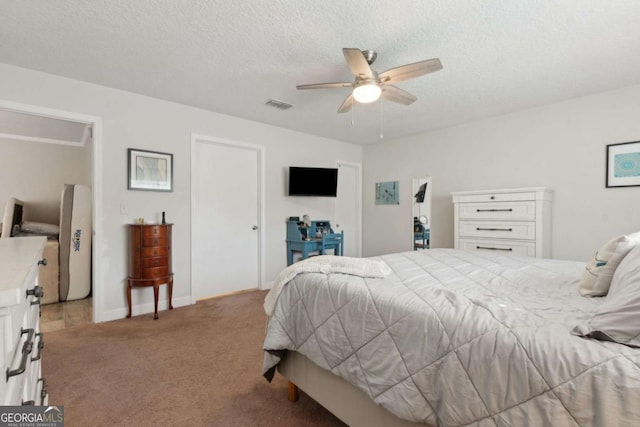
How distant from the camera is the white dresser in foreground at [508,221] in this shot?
3168 mm

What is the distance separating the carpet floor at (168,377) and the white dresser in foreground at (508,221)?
2.59 m

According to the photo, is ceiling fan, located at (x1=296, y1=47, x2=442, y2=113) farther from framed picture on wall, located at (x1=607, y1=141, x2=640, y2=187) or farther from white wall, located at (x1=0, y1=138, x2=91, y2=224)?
white wall, located at (x1=0, y1=138, x2=91, y2=224)

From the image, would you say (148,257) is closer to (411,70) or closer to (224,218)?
(224,218)

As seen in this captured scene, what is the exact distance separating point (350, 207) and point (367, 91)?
3.27 meters

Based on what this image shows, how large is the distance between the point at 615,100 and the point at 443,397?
3.65m

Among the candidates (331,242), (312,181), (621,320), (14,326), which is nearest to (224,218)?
(312,181)

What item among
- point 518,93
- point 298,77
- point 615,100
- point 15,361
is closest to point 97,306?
point 15,361

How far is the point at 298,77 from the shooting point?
8.95 feet

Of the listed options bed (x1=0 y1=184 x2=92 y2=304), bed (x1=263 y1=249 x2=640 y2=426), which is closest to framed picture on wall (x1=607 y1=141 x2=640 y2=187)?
bed (x1=263 y1=249 x2=640 y2=426)

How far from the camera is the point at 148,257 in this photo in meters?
3.02

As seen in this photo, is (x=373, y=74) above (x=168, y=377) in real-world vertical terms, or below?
above

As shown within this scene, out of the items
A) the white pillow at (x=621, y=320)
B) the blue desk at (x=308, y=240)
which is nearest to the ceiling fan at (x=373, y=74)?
the white pillow at (x=621, y=320)

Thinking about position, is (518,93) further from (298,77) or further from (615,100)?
(298,77)

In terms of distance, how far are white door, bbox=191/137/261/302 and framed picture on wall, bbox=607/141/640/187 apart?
394 centimetres
